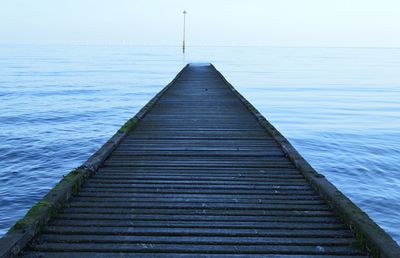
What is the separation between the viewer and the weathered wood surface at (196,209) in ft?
15.1

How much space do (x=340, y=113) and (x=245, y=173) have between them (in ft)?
73.1

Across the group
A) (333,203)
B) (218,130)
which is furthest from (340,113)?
(333,203)

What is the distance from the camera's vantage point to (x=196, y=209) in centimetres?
570

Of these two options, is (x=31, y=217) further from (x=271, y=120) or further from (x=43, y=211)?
(x=271, y=120)

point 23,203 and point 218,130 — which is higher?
point 218,130

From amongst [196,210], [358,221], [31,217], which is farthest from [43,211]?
[358,221]

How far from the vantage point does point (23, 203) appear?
10922 millimetres

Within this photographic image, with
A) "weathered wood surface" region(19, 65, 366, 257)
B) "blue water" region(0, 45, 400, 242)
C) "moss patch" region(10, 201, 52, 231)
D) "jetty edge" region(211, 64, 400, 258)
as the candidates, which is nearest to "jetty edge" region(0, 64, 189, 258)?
"moss patch" region(10, 201, 52, 231)

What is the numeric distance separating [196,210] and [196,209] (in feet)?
0.12

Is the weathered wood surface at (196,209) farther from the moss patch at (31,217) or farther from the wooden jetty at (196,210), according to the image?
the moss patch at (31,217)

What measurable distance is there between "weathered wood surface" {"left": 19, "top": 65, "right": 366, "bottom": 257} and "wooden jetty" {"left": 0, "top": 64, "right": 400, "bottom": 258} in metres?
0.01

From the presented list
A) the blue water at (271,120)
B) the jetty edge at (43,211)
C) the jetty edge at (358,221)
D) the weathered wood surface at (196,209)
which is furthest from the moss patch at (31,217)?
the blue water at (271,120)

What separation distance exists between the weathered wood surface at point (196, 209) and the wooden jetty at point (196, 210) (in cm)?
1

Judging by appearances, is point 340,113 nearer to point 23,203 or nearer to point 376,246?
point 23,203
